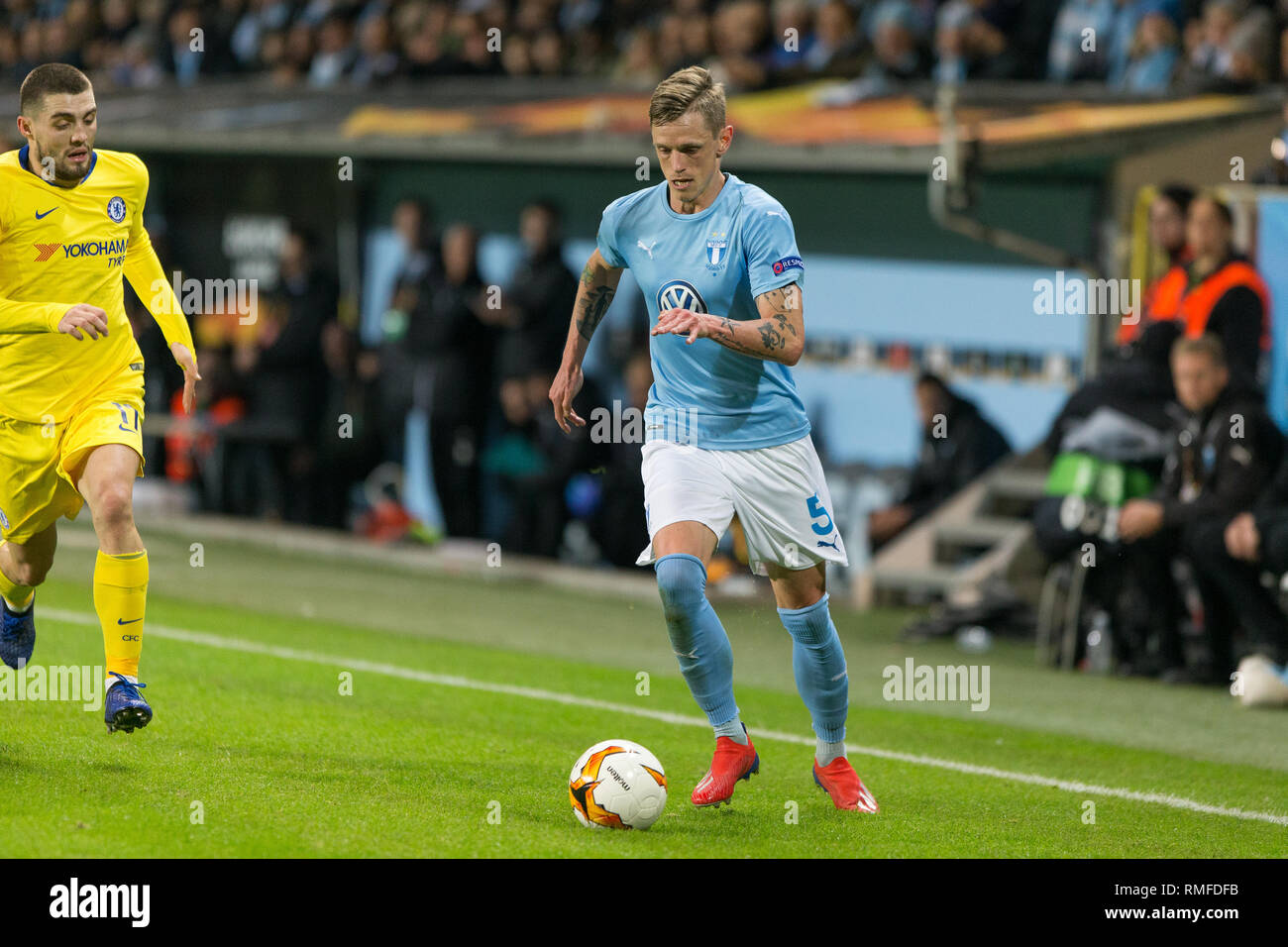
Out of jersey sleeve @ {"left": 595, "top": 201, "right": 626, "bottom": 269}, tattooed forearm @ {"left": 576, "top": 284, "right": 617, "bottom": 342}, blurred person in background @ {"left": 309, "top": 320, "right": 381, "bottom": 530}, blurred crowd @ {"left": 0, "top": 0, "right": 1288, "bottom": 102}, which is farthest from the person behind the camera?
blurred person in background @ {"left": 309, "top": 320, "right": 381, "bottom": 530}

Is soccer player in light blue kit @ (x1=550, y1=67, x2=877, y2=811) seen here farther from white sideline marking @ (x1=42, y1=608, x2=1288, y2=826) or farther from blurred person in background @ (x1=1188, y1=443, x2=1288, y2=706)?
blurred person in background @ (x1=1188, y1=443, x2=1288, y2=706)

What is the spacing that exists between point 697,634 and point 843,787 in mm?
782

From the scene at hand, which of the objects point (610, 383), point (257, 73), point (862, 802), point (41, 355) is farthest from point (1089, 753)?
point (257, 73)

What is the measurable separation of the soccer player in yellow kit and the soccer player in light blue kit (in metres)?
1.59

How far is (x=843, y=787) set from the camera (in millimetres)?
6133

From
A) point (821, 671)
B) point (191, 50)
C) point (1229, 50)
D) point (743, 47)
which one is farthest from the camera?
point (191, 50)

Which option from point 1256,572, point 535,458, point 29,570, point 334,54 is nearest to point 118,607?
point 29,570

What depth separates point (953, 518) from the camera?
491 inches

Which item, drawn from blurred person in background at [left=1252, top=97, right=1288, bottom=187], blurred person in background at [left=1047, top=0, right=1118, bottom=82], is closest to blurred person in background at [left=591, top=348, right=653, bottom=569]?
blurred person in background at [left=1047, top=0, right=1118, bottom=82]

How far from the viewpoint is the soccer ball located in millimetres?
5527

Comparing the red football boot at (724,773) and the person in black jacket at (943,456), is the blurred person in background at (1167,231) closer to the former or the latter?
the person in black jacket at (943,456)

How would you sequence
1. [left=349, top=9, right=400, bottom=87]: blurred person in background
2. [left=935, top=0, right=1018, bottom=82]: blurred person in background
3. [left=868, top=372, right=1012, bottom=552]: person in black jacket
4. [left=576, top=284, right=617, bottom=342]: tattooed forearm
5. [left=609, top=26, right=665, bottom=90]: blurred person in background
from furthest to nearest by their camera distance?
[left=349, top=9, right=400, bottom=87]: blurred person in background, [left=609, top=26, right=665, bottom=90]: blurred person in background, [left=935, top=0, right=1018, bottom=82]: blurred person in background, [left=868, top=372, right=1012, bottom=552]: person in black jacket, [left=576, top=284, right=617, bottom=342]: tattooed forearm

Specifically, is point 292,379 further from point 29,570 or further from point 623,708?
point 29,570

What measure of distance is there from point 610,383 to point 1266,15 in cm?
583
